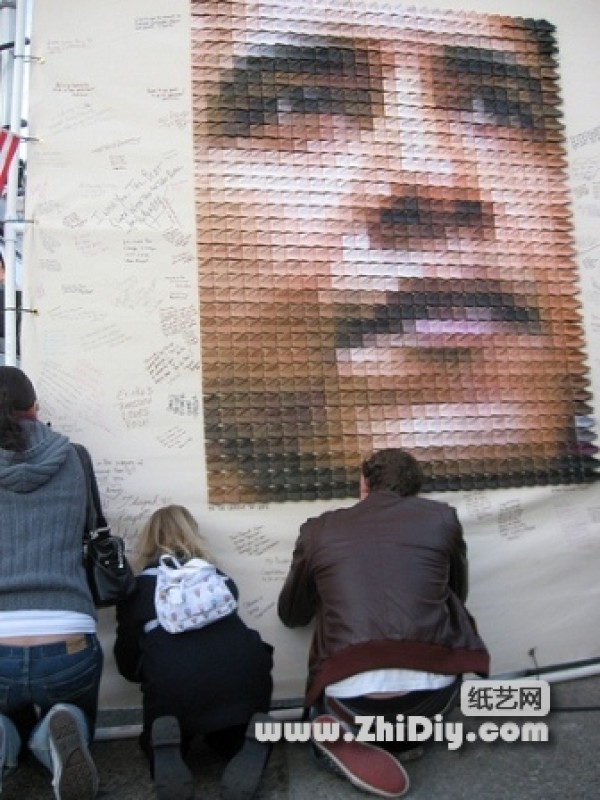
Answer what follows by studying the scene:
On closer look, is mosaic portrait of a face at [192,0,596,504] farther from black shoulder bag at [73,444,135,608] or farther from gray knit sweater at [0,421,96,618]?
gray knit sweater at [0,421,96,618]

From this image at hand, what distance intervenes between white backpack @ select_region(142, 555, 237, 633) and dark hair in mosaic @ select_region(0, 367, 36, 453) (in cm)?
66

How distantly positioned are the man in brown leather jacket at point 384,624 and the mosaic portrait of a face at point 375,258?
639 millimetres

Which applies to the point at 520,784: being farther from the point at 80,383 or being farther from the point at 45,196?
the point at 45,196

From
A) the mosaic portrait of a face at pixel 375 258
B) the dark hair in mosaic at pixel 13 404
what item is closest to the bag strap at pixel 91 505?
the dark hair in mosaic at pixel 13 404

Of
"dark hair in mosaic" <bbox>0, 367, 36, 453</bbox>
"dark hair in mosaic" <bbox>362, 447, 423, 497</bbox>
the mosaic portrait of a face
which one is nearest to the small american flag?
the mosaic portrait of a face

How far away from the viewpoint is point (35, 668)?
2.59 m

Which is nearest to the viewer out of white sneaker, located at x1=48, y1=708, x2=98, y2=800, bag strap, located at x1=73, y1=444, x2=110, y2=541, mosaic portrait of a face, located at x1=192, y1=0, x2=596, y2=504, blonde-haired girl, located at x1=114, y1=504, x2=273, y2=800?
white sneaker, located at x1=48, y1=708, x2=98, y2=800

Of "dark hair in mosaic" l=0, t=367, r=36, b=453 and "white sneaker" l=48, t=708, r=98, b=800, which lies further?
"dark hair in mosaic" l=0, t=367, r=36, b=453

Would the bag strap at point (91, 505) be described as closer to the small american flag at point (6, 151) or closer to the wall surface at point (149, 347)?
the wall surface at point (149, 347)

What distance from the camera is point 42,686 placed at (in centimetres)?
260

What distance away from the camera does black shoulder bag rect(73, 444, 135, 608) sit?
2.84 m

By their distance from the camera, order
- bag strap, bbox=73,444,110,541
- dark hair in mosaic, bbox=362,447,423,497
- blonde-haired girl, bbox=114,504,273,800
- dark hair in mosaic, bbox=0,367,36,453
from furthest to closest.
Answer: dark hair in mosaic, bbox=362,447,423,497, bag strap, bbox=73,444,110,541, dark hair in mosaic, bbox=0,367,36,453, blonde-haired girl, bbox=114,504,273,800

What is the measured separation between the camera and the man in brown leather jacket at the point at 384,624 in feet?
8.87

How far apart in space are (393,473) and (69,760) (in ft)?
4.61
